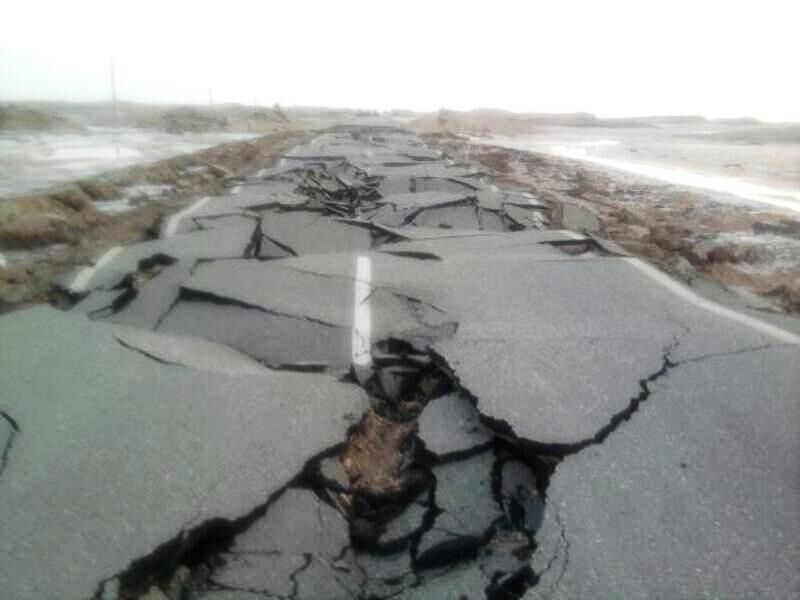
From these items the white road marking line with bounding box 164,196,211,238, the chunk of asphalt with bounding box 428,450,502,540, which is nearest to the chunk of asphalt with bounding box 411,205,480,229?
the white road marking line with bounding box 164,196,211,238

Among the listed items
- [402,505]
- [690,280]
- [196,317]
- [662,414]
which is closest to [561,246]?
[690,280]

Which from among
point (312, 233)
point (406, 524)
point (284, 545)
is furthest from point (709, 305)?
point (312, 233)

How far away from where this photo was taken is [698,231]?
31.1 feet

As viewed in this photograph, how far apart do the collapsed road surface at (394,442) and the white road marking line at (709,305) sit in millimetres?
42

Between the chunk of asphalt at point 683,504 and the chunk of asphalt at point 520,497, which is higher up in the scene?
the chunk of asphalt at point 683,504

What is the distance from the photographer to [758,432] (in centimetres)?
296

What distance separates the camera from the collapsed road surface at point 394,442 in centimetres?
218

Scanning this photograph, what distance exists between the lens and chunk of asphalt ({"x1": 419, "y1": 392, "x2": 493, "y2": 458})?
112 inches

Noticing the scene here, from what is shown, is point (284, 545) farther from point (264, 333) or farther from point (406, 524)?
point (264, 333)

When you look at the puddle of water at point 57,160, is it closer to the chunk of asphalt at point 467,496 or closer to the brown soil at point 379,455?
the brown soil at point 379,455

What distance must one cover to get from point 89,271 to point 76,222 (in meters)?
3.32

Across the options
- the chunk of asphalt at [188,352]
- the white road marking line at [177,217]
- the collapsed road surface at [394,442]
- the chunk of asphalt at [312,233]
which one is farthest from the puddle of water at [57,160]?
the collapsed road surface at [394,442]

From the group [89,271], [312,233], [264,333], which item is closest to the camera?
[264,333]

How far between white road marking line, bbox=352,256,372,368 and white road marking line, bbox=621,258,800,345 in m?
2.91
